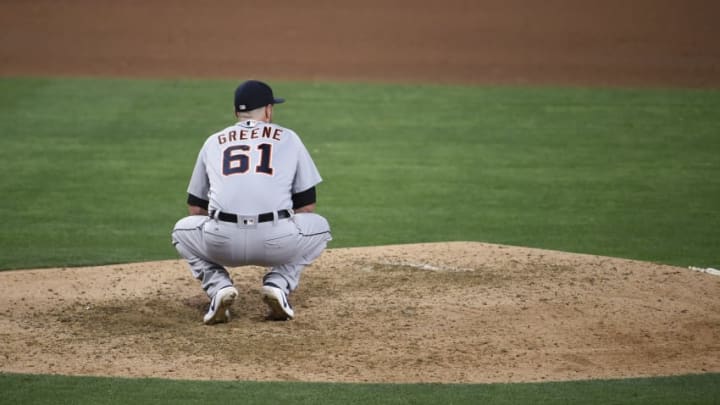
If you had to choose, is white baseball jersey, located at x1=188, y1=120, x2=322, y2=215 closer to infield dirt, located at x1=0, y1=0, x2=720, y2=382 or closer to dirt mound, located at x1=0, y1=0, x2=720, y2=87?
infield dirt, located at x1=0, y1=0, x2=720, y2=382

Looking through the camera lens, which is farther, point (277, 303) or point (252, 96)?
point (252, 96)

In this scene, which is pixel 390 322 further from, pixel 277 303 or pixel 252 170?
pixel 252 170

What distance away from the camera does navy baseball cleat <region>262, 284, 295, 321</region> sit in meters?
5.95

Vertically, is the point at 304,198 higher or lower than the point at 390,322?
higher

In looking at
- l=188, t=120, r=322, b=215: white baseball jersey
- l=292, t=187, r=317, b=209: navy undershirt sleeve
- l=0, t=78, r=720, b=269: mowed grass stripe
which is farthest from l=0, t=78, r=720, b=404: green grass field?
l=292, t=187, r=317, b=209: navy undershirt sleeve

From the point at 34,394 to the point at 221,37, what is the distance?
1479cm

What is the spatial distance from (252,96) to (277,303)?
1213 mm

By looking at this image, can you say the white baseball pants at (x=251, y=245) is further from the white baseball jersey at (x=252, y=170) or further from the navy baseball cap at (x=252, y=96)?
the navy baseball cap at (x=252, y=96)

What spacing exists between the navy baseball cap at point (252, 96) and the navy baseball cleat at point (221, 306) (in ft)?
3.50

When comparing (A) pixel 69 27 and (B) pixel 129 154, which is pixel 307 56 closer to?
(A) pixel 69 27

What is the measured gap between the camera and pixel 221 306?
5.92 m

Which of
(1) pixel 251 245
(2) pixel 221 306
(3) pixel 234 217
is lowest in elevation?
(2) pixel 221 306

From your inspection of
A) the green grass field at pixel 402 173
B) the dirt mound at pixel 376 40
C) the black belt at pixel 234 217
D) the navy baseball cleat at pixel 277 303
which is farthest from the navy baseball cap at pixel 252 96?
the dirt mound at pixel 376 40

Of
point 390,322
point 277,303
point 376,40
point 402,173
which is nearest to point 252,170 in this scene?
point 277,303
